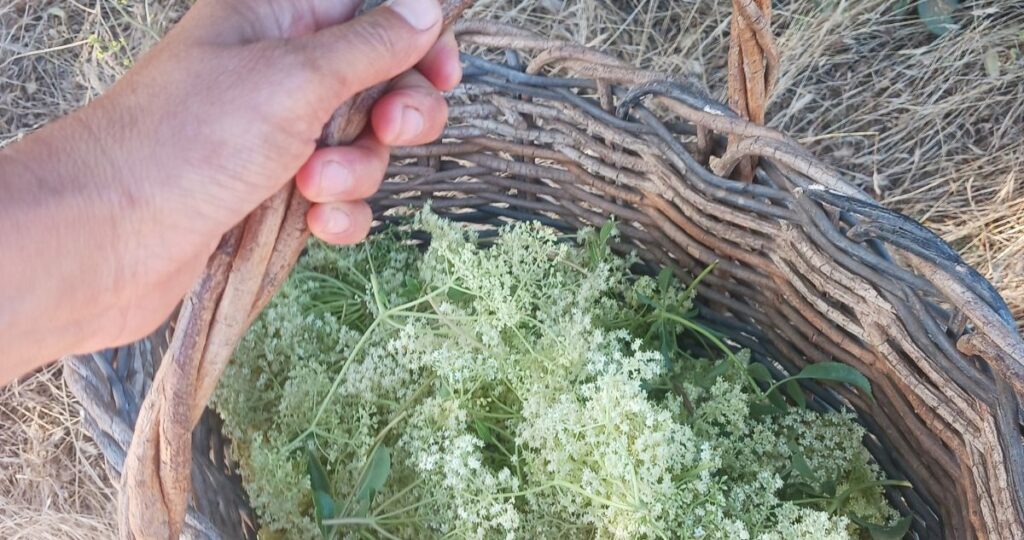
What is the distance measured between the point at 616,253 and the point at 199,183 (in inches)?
23.0

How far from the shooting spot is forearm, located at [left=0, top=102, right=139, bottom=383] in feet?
1.68

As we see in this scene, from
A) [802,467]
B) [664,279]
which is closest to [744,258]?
[664,279]

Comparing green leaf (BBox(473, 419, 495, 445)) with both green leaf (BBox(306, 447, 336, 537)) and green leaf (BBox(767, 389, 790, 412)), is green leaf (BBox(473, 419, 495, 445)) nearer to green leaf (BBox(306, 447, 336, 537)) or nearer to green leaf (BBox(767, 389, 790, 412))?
green leaf (BBox(306, 447, 336, 537))

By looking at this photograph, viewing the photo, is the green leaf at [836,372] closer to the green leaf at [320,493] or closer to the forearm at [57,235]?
the green leaf at [320,493]

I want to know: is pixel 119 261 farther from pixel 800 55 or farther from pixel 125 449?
pixel 800 55

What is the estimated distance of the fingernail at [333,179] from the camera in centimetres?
62

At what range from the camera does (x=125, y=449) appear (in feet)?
2.39

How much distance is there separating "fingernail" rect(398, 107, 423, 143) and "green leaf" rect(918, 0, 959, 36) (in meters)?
1.24

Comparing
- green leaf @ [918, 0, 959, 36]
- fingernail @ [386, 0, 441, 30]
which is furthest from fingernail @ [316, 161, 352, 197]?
green leaf @ [918, 0, 959, 36]

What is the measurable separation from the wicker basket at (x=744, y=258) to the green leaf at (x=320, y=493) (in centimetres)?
9

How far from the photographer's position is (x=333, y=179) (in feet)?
2.07

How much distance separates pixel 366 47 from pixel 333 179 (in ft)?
0.36

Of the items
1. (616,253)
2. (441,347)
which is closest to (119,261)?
(441,347)

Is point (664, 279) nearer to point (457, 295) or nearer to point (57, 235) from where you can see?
point (457, 295)
